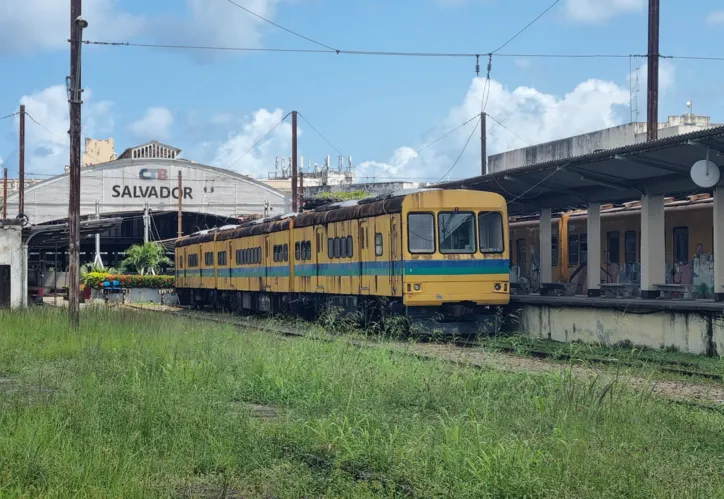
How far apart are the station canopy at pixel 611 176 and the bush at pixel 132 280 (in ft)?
79.6

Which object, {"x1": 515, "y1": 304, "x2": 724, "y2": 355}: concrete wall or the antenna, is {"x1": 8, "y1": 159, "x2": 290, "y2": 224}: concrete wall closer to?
{"x1": 515, "y1": 304, "x2": 724, "y2": 355}: concrete wall

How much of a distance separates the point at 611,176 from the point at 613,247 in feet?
28.1

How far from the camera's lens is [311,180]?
5039 inches

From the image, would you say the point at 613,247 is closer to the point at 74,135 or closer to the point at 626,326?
the point at 626,326

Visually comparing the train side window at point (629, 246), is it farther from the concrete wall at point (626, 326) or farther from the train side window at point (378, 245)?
the train side window at point (378, 245)

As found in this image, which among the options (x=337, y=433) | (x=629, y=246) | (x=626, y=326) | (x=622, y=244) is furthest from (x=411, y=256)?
(x=622, y=244)

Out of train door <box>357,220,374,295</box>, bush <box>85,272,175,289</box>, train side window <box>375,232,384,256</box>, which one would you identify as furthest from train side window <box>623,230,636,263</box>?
bush <box>85,272,175,289</box>

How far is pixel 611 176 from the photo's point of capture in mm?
22922

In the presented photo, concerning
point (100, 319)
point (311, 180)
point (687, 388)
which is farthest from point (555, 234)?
point (311, 180)

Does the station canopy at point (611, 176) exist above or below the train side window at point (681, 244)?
above

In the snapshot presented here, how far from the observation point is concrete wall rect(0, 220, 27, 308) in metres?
30.9

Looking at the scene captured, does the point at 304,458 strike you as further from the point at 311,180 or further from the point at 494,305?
the point at 311,180

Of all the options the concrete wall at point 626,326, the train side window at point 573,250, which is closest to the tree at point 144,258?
the train side window at point 573,250

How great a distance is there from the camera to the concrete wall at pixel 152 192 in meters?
69.7
